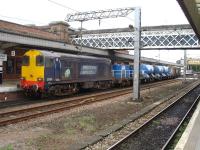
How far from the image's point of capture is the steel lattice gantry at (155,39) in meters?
46.3

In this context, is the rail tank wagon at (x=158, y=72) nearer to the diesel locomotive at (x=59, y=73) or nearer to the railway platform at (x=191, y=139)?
the diesel locomotive at (x=59, y=73)

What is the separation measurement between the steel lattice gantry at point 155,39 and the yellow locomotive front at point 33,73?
79.7 ft

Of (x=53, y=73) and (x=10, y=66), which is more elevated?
(x=10, y=66)

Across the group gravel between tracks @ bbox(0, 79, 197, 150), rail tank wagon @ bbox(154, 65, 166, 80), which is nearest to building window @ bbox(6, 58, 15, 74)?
gravel between tracks @ bbox(0, 79, 197, 150)

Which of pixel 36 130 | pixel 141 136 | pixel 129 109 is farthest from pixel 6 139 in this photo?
pixel 129 109

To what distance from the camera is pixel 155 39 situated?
4984 cm

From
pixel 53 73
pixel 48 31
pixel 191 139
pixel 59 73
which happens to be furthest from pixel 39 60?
pixel 48 31

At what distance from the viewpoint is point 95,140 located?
1106 cm

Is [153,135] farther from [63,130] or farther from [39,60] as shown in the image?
[39,60]

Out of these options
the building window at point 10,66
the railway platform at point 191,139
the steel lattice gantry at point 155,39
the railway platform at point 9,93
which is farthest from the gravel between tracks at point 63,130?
the steel lattice gantry at point 155,39

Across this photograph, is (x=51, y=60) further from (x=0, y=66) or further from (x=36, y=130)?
(x=36, y=130)

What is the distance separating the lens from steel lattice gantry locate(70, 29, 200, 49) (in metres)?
46.3

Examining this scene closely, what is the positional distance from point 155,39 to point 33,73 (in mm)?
30286

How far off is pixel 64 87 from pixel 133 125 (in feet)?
36.8
